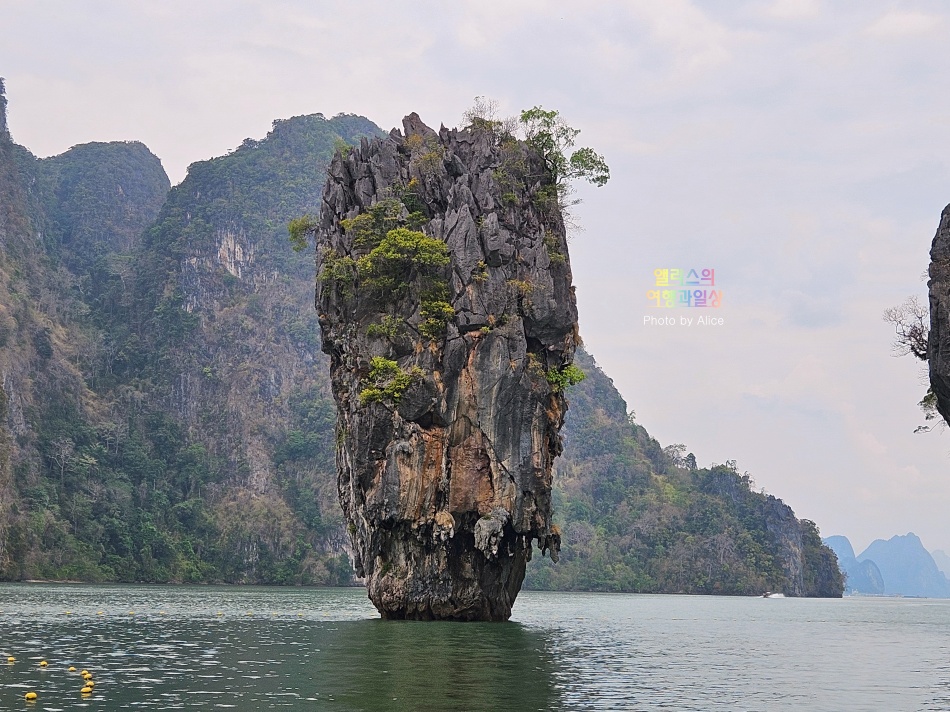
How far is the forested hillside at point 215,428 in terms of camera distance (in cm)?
12338

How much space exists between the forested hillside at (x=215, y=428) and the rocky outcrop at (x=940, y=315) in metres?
81.1

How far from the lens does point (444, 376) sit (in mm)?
43031

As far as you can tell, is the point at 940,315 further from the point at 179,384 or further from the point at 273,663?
the point at 179,384

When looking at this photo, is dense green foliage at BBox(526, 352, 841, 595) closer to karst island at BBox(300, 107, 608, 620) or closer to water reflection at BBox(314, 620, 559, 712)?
karst island at BBox(300, 107, 608, 620)

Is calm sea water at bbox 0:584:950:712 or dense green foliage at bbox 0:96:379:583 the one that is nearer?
calm sea water at bbox 0:584:950:712

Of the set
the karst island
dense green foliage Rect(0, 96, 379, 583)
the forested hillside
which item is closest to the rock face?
the karst island

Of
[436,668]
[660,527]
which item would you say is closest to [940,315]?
[436,668]

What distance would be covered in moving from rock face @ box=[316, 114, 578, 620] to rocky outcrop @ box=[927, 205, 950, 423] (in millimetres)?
14040

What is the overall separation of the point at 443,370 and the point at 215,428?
110968 mm

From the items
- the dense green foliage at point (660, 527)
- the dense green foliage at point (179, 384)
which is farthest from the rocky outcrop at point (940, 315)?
the dense green foliage at point (660, 527)

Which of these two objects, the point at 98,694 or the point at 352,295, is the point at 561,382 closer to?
the point at 352,295

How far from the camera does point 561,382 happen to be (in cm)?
4681

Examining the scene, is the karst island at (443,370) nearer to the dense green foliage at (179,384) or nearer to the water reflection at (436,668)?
the water reflection at (436,668)

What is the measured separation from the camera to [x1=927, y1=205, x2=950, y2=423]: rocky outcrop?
37688mm
